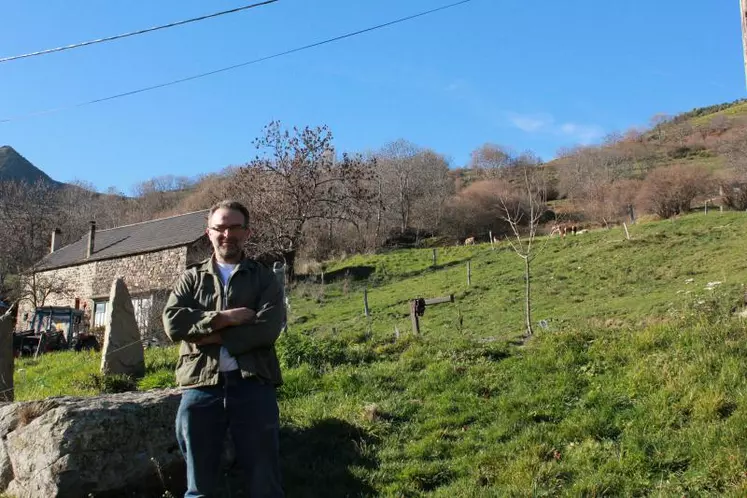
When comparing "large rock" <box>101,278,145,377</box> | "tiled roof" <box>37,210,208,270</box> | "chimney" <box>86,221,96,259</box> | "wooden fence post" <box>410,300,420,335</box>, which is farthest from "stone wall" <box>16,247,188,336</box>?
"wooden fence post" <box>410,300,420,335</box>

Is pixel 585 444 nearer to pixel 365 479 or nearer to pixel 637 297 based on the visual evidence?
pixel 365 479

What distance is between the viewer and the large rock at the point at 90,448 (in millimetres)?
4051

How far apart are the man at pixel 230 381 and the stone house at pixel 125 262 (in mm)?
24000

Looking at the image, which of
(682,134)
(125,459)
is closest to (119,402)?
(125,459)

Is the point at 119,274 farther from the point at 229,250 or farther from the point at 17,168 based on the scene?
the point at 17,168

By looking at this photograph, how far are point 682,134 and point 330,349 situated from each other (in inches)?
3508

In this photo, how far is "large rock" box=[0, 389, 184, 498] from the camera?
4.05 metres

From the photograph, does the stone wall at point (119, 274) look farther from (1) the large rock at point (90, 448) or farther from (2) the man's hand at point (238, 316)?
(2) the man's hand at point (238, 316)

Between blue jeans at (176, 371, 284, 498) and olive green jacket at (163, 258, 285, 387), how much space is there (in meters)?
0.08

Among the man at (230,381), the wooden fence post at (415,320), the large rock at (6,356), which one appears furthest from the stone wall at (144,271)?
the man at (230,381)

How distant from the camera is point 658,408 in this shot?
5062 mm

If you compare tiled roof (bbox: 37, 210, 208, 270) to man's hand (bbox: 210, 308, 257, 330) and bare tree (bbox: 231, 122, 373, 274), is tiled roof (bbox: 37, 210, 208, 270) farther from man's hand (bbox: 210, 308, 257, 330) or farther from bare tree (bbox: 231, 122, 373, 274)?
man's hand (bbox: 210, 308, 257, 330)

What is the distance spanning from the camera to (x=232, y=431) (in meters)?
3.13

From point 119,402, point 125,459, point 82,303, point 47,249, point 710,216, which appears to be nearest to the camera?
point 125,459
